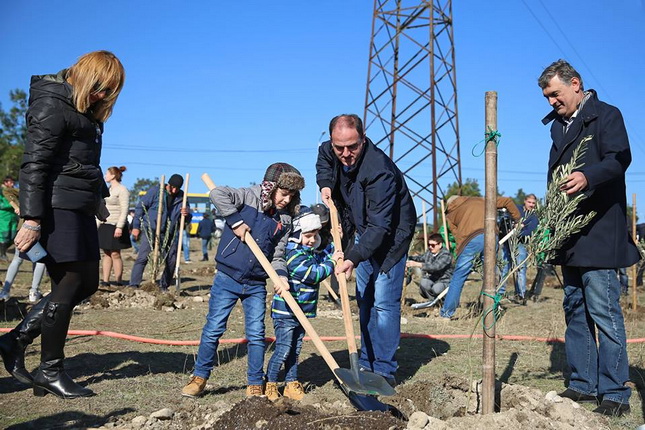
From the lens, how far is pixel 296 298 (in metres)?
4.43

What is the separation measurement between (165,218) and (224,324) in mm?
6054

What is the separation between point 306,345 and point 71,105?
3.24 metres

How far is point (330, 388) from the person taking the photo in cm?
455

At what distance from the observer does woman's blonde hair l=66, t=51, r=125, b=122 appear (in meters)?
3.75

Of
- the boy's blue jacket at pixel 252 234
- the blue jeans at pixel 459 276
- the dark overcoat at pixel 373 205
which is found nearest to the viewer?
the boy's blue jacket at pixel 252 234

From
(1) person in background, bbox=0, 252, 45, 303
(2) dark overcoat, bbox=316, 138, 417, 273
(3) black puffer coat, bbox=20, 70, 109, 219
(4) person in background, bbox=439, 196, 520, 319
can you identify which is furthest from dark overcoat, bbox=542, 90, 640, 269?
(1) person in background, bbox=0, 252, 45, 303

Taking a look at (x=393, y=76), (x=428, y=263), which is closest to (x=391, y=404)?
(x=428, y=263)

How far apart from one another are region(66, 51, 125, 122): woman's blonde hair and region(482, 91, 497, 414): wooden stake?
7.18 feet

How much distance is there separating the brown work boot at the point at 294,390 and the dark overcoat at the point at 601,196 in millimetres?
1946

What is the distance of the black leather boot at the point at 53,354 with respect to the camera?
3.91 m

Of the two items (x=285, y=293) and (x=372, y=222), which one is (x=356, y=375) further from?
(x=372, y=222)

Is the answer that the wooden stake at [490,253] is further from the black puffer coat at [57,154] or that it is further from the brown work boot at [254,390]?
the black puffer coat at [57,154]

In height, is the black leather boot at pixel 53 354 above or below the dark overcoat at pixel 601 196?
below

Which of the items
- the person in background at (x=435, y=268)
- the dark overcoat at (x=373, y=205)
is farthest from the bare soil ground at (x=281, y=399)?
the dark overcoat at (x=373, y=205)
